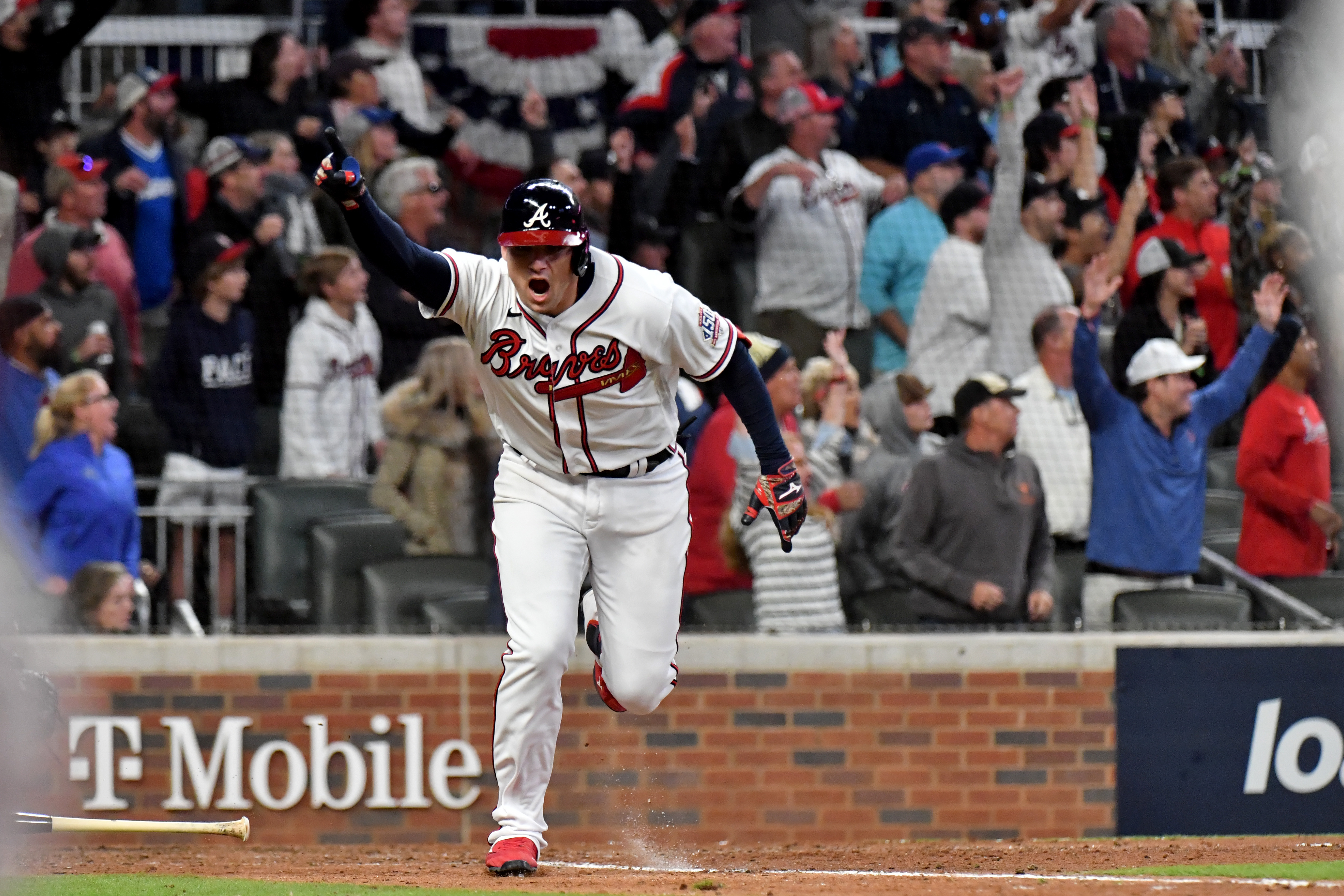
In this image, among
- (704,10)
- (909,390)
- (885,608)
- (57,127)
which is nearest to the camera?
(885,608)

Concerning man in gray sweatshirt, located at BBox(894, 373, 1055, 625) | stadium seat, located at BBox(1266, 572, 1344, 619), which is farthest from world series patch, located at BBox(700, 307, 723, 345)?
stadium seat, located at BBox(1266, 572, 1344, 619)

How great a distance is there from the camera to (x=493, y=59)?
10047mm

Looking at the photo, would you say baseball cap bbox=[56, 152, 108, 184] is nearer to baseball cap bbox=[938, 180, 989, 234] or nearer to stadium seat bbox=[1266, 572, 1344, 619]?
baseball cap bbox=[938, 180, 989, 234]

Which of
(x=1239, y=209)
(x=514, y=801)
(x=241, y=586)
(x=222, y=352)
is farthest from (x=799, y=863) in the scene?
(x=1239, y=209)

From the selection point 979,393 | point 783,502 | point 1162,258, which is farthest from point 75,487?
point 1162,258

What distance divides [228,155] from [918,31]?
11.4 feet

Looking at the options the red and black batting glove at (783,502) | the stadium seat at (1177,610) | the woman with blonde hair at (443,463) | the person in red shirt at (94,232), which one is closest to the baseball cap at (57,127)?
the person in red shirt at (94,232)

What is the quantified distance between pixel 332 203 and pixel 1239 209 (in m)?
4.38

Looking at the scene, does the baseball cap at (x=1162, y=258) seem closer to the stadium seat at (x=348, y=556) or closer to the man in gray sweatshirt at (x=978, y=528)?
the man in gray sweatshirt at (x=978, y=528)

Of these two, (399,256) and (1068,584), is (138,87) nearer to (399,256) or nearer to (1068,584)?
(399,256)

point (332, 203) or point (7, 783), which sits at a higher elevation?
point (332, 203)

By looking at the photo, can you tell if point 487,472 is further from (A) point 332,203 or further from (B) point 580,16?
(B) point 580,16

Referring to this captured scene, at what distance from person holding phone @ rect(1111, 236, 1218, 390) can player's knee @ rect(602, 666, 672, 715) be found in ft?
11.8

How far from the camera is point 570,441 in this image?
491cm
